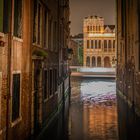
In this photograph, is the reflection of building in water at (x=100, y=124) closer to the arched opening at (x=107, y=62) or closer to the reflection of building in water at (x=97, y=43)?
the reflection of building in water at (x=97, y=43)

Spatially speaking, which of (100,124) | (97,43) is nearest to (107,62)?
(97,43)

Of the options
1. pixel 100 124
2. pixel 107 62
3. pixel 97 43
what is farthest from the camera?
pixel 107 62

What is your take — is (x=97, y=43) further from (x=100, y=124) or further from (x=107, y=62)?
(x=100, y=124)

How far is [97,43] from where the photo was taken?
9681cm

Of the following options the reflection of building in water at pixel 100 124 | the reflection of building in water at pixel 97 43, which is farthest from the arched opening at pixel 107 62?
the reflection of building in water at pixel 100 124

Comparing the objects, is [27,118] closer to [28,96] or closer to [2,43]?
[28,96]

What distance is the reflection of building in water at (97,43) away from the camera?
314 feet

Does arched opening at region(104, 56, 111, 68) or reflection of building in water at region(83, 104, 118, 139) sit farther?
arched opening at region(104, 56, 111, 68)

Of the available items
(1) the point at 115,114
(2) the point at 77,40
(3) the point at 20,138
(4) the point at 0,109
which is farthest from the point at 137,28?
(2) the point at 77,40

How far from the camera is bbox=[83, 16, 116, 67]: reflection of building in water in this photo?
9569cm

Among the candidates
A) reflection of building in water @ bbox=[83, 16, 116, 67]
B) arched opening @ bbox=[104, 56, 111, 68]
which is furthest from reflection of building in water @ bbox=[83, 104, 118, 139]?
arched opening @ bbox=[104, 56, 111, 68]

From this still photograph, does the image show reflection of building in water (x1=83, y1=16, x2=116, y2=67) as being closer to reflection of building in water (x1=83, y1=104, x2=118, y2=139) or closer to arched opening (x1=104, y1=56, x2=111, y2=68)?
arched opening (x1=104, y1=56, x2=111, y2=68)

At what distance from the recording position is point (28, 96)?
395 inches

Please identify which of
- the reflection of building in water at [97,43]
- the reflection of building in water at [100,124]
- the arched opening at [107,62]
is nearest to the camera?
the reflection of building in water at [100,124]
